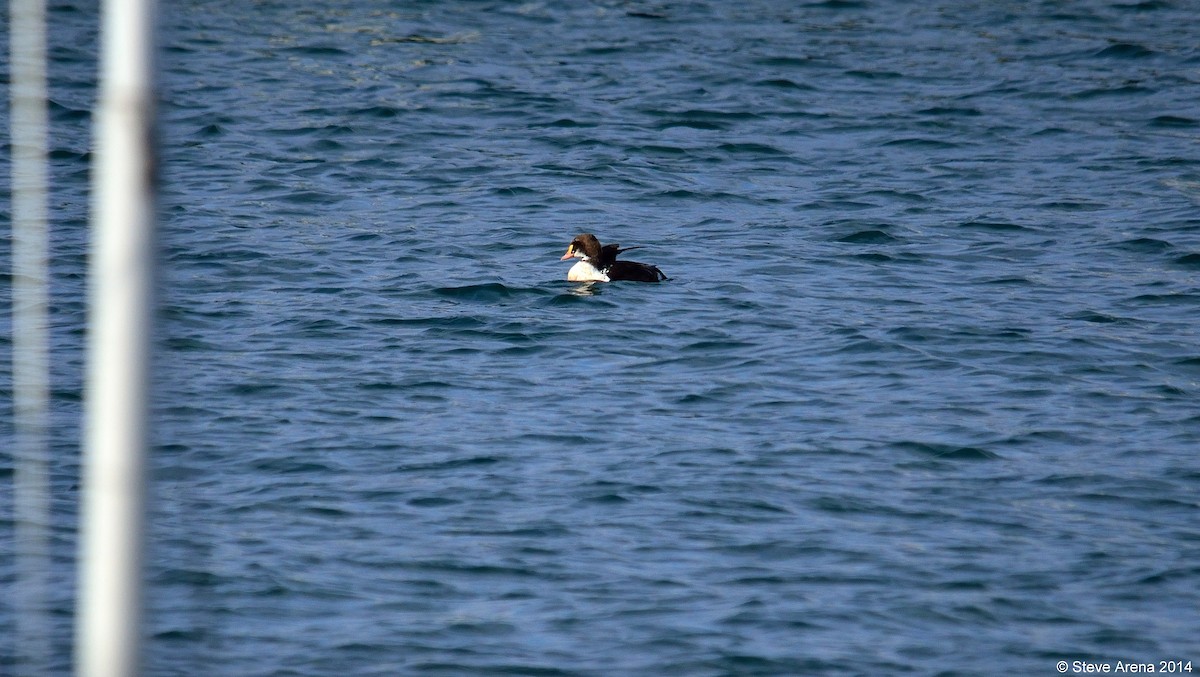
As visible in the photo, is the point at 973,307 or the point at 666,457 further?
the point at 973,307

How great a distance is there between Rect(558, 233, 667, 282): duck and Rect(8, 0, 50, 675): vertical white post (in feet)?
15.0

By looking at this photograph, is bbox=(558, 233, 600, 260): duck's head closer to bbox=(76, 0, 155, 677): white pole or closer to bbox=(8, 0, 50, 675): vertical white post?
bbox=(8, 0, 50, 675): vertical white post

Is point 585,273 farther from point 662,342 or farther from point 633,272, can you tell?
point 662,342

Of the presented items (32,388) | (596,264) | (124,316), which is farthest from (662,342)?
(124,316)

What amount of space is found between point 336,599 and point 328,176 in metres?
10.3

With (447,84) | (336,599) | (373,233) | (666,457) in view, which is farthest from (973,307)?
(447,84)

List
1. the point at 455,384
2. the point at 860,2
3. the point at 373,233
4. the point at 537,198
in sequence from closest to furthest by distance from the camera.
Answer: 1. the point at 455,384
2. the point at 373,233
3. the point at 537,198
4. the point at 860,2

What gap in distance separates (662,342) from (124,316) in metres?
9.61

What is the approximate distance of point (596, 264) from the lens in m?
14.2

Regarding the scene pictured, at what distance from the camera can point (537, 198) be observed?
17.4 m

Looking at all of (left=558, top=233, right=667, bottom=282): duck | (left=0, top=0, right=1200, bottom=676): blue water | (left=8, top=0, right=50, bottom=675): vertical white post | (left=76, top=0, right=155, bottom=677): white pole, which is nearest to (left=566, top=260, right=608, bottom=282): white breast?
(left=558, top=233, right=667, bottom=282): duck

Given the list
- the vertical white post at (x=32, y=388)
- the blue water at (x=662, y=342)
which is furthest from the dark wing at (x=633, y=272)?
the vertical white post at (x=32, y=388)

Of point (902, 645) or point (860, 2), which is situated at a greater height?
point (860, 2)

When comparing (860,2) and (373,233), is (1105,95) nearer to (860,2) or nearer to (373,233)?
(860,2)
